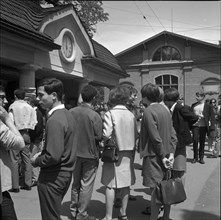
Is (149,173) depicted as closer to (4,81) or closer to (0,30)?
(0,30)

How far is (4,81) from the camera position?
30.0ft

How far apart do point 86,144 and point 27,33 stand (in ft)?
14.0

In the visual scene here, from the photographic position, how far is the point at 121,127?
366 cm

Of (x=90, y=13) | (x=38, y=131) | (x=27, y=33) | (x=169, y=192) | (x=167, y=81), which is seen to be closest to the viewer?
(x=169, y=192)

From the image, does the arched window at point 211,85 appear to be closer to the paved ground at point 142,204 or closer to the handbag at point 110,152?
the paved ground at point 142,204

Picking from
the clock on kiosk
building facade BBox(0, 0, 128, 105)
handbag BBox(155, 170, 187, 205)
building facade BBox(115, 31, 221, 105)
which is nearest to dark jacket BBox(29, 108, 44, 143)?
building facade BBox(0, 0, 128, 105)

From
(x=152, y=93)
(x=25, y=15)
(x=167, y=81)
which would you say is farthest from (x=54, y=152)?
(x=167, y=81)

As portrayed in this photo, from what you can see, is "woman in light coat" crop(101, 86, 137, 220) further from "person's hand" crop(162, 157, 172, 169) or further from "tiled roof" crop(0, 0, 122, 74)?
"tiled roof" crop(0, 0, 122, 74)

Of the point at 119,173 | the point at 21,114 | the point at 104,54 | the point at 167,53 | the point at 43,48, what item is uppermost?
the point at 167,53

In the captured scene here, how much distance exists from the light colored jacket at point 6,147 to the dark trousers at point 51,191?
317 mm

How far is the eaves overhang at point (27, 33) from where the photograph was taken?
6304 mm

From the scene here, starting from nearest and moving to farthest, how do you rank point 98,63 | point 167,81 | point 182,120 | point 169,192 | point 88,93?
point 169,192, point 88,93, point 182,120, point 98,63, point 167,81

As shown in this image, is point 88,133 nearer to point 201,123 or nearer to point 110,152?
point 110,152

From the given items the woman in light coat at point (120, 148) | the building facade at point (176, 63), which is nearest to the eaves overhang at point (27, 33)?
the woman in light coat at point (120, 148)
